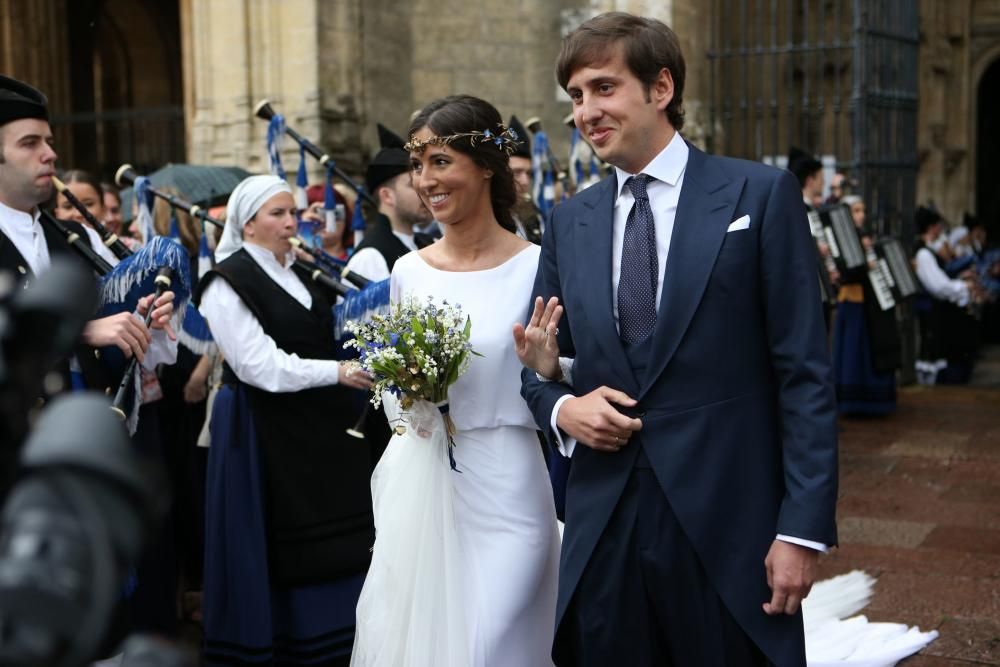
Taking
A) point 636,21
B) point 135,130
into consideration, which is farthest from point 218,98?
point 636,21

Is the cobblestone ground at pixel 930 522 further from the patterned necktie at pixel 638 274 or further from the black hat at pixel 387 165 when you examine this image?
the black hat at pixel 387 165

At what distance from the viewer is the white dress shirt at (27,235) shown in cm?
389

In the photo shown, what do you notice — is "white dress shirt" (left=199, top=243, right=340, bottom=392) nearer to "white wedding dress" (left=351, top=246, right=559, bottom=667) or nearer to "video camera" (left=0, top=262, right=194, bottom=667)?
"white wedding dress" (left=351, top=246, right=559, bottom=667)

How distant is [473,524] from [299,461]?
1.52 m

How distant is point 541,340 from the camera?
9.38 feet

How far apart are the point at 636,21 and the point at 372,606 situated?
168cm

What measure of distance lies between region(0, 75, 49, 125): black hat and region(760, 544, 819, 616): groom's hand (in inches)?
106

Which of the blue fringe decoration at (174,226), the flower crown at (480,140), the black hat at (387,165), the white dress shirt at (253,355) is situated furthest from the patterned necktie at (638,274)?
the blue fringe decoration at (174,226)

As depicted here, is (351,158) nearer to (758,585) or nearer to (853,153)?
(853,153)

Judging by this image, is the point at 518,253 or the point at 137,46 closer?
the point at 518,253

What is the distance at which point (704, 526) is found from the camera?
2.57m

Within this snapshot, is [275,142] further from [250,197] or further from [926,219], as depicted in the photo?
[926,219]

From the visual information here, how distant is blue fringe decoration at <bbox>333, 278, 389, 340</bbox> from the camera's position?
4.43 metres

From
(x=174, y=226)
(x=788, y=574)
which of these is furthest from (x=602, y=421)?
(x=174, y=226)
